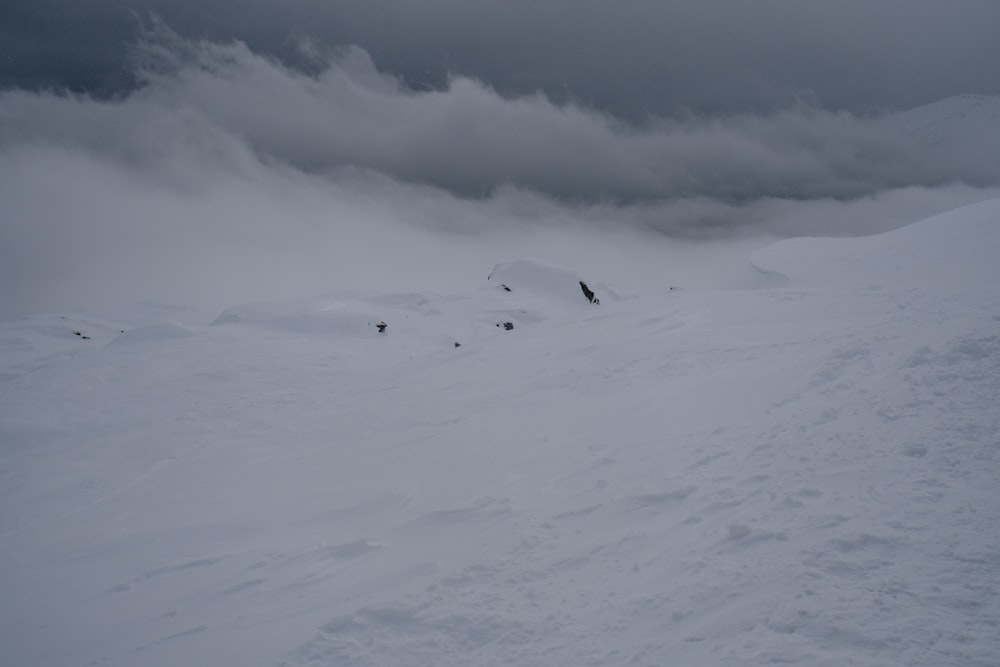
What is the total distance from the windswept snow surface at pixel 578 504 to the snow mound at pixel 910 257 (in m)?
0.24

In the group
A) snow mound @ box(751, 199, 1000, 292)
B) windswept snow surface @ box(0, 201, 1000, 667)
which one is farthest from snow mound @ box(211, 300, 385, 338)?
snow mound @ box(751, 199, 1000, 292)

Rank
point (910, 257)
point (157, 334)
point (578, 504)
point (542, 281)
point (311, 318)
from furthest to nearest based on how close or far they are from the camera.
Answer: point (542, 281)
point (311, 318)
point (157, 334)
point (910, 257)
point (578, 504)

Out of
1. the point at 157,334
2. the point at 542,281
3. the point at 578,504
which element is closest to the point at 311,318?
the point at 157,334

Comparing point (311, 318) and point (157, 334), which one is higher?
point (311, 318)

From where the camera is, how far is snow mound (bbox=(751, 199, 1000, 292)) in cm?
1506

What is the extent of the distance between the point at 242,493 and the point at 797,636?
936 cm

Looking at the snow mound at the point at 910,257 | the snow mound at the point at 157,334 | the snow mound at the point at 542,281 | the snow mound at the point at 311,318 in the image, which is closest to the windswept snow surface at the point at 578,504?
the snow mound at the point at 910,257

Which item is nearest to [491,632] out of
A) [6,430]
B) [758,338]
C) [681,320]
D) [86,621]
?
[86,621]

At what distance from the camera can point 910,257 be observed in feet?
58.3

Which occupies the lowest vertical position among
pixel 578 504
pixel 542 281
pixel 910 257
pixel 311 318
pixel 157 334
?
pixel 578 504

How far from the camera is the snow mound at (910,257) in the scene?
15059 mm

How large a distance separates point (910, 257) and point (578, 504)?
1577 cm

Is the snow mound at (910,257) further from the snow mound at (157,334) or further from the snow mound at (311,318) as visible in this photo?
the snow mound at (157,334)

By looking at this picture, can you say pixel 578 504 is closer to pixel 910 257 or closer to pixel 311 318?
pixel 910 257
